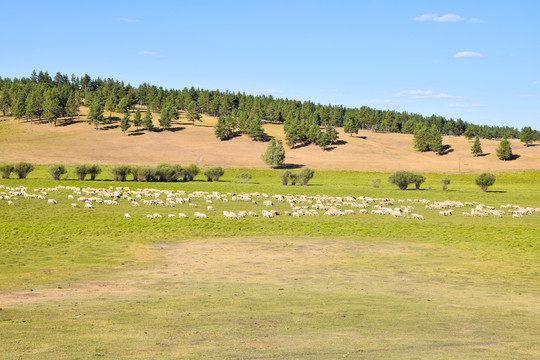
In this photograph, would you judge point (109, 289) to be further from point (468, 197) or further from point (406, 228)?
point (468, 197)

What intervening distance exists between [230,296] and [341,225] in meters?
21.4

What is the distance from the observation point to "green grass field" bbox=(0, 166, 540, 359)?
10414mm

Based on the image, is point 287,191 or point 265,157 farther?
point 265,157

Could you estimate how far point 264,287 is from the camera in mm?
17516

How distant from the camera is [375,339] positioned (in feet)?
A: 35.3

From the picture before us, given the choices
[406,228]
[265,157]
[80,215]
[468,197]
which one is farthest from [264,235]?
[265,157]

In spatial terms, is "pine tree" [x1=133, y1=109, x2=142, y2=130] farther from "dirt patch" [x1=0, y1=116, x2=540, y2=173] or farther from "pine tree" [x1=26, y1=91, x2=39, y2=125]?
"pine tree" [x1=26, y1=91, x2=39, y2=125]

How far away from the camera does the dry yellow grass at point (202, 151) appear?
125625 mm

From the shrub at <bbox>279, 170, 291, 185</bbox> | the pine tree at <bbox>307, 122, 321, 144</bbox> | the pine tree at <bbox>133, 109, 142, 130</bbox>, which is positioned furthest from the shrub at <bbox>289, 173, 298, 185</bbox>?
the pine tree at <bbox>133, 109, 142, 130</bbox>

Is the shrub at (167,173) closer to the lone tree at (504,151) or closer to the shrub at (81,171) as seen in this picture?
the shrub at (81,171)

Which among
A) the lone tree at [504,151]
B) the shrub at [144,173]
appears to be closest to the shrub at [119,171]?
the shrub at [144,173]

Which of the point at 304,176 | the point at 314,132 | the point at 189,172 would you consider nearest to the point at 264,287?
the point at 304,176

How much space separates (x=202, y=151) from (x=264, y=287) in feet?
415

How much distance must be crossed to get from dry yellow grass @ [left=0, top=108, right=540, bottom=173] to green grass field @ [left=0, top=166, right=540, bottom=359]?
87717 mm
